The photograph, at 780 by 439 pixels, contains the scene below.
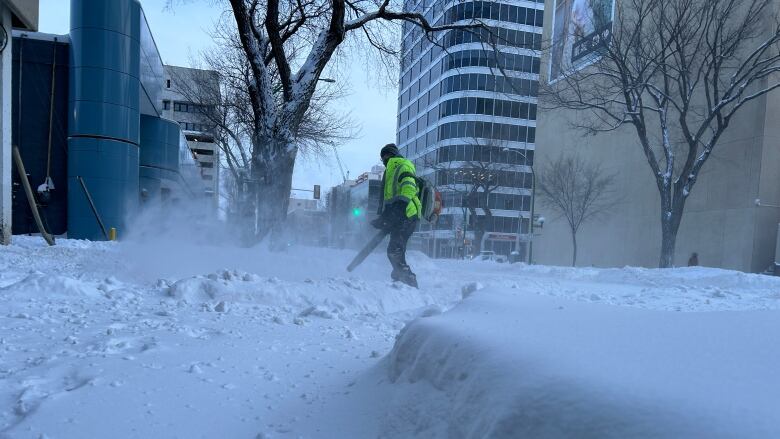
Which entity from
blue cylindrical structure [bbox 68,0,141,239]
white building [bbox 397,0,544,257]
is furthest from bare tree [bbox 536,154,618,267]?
blue cylindrical structure [bbox 68,0,141,239]

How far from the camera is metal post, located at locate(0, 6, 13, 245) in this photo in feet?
30.7

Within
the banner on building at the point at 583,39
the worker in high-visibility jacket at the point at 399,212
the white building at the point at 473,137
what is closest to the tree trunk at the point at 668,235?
the banner on building at the point at 583,39

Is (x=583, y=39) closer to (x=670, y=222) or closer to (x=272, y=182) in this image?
(x=670, y=222)

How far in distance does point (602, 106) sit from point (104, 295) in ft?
60.3

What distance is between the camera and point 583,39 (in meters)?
16.8

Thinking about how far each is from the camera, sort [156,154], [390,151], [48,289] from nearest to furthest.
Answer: [48,289] < [390,151] < [156,154]

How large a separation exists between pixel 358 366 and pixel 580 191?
96.4 feet

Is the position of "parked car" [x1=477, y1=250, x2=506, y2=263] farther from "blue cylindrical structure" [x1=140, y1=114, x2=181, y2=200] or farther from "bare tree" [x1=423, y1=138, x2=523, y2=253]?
"blue cylindrical structure" [x1=140, y1=114, x2=181, y2=200]

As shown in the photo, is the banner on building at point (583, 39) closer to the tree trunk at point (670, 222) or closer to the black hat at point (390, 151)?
the tree trunk at point (670, 222)

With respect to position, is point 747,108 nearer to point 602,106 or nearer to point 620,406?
point 602,106

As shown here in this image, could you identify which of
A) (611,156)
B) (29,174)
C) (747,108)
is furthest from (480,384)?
(611,156)

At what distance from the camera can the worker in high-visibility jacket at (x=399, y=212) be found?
19.4 feet

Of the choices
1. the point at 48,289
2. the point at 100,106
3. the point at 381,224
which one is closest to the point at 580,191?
the point at 100,106

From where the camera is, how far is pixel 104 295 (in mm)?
4305
